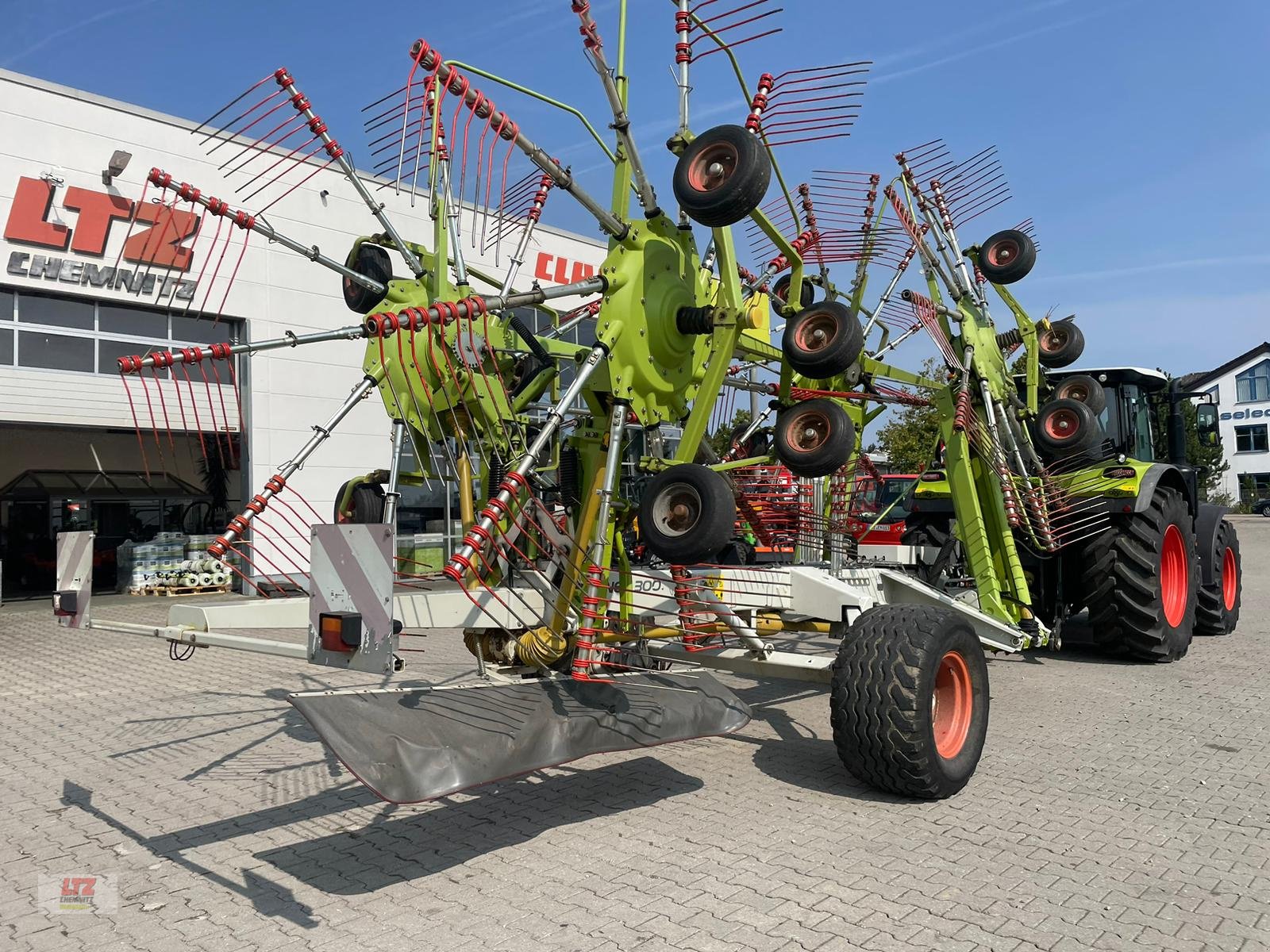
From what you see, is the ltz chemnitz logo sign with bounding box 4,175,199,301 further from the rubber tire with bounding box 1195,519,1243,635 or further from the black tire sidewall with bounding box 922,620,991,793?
the rubber tire with bounding box 1195,519,1243,635

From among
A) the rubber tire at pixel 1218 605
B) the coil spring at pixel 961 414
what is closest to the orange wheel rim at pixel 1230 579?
the rubber tire at pixel 1218 605

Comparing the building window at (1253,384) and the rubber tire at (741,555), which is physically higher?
the building window at (1253,384)

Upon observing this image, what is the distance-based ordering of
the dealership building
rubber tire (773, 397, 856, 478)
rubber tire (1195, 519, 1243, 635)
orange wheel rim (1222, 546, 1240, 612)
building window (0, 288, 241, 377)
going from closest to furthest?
rubber tire (773, 397, 856, 478) → rubber tire (1195, 519, 1243, 635) → orange wheel rim (1222, 546, 1240, 612) → the dealership building → building window (0, 288, 241, 377)

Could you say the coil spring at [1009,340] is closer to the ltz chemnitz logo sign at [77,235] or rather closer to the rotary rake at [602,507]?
the rotary rake at [602,507]

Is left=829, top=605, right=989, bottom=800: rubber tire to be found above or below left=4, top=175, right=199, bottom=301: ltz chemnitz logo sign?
below

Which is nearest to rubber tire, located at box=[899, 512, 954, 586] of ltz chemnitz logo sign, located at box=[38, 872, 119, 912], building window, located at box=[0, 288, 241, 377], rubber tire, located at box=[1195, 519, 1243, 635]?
rubber tire, located at box=[1195, 519, 1243, 635]

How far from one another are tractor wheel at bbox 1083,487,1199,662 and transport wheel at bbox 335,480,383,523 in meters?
5.71

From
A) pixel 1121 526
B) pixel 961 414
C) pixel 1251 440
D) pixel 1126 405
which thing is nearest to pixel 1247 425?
pixel 1251 440

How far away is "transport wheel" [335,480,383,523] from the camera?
589cm

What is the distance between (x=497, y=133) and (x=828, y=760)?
3.64 metres

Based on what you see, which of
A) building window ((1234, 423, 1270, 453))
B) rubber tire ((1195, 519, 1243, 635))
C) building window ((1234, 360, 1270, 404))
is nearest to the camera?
rubber tire ((1195, 519, 1243, 635))

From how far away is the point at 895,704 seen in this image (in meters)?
4.57

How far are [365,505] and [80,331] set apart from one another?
34.7 feet

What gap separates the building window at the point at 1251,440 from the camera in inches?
2094
